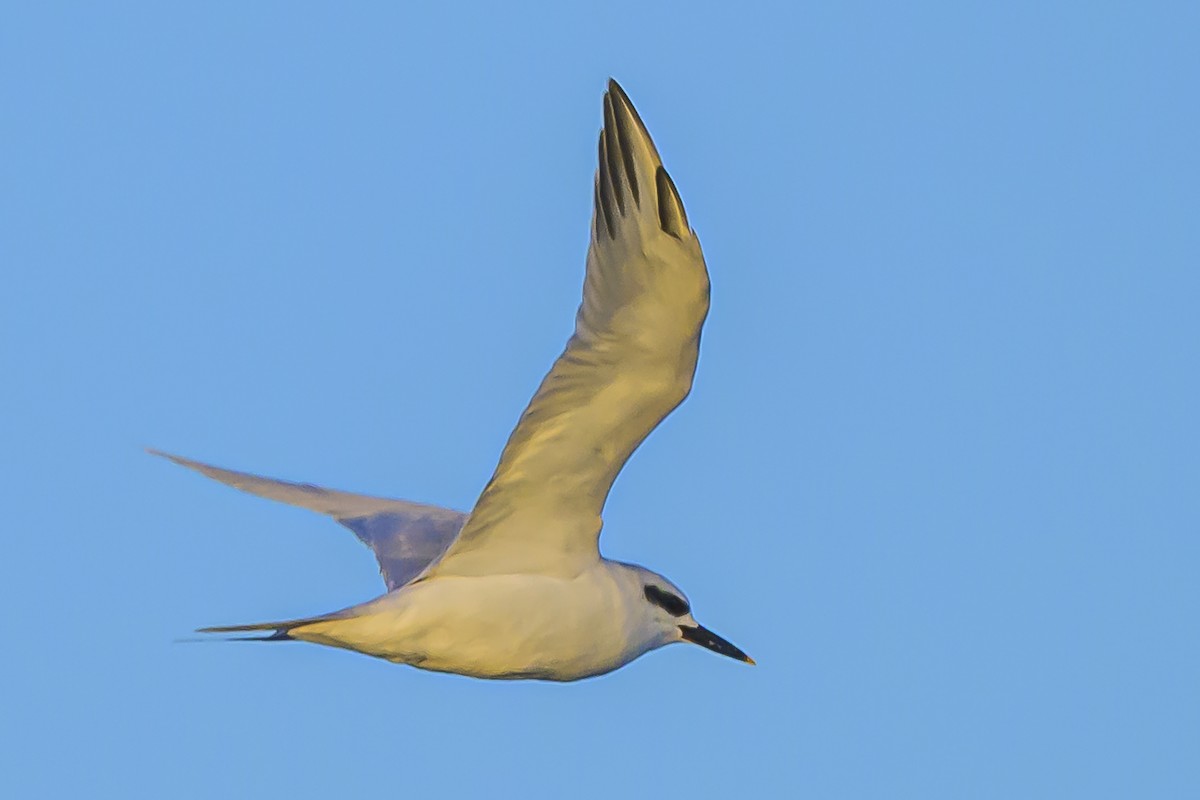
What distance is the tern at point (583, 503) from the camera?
398 inches

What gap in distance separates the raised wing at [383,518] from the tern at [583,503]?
16cm

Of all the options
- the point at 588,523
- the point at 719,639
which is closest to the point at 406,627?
the point at 588,523

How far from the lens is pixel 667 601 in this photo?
39.7ft

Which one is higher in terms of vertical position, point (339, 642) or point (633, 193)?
point (633, 193)

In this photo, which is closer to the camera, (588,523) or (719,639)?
(588,523)

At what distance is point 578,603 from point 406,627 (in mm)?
951

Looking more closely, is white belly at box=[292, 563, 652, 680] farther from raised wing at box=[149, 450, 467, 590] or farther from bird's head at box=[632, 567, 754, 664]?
raised wing at box=[149, 450, 467, 590]

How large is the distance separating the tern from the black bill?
1 centimetres

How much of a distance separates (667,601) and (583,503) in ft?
3.66

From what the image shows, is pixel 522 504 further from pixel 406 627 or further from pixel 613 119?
pixel 613 119

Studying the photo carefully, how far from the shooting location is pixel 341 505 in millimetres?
13672

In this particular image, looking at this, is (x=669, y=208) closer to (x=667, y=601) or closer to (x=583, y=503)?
(x=583, y=503)

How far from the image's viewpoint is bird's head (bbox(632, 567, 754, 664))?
12.0m

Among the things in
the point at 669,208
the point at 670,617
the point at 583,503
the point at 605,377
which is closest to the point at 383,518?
the point at 670,617
